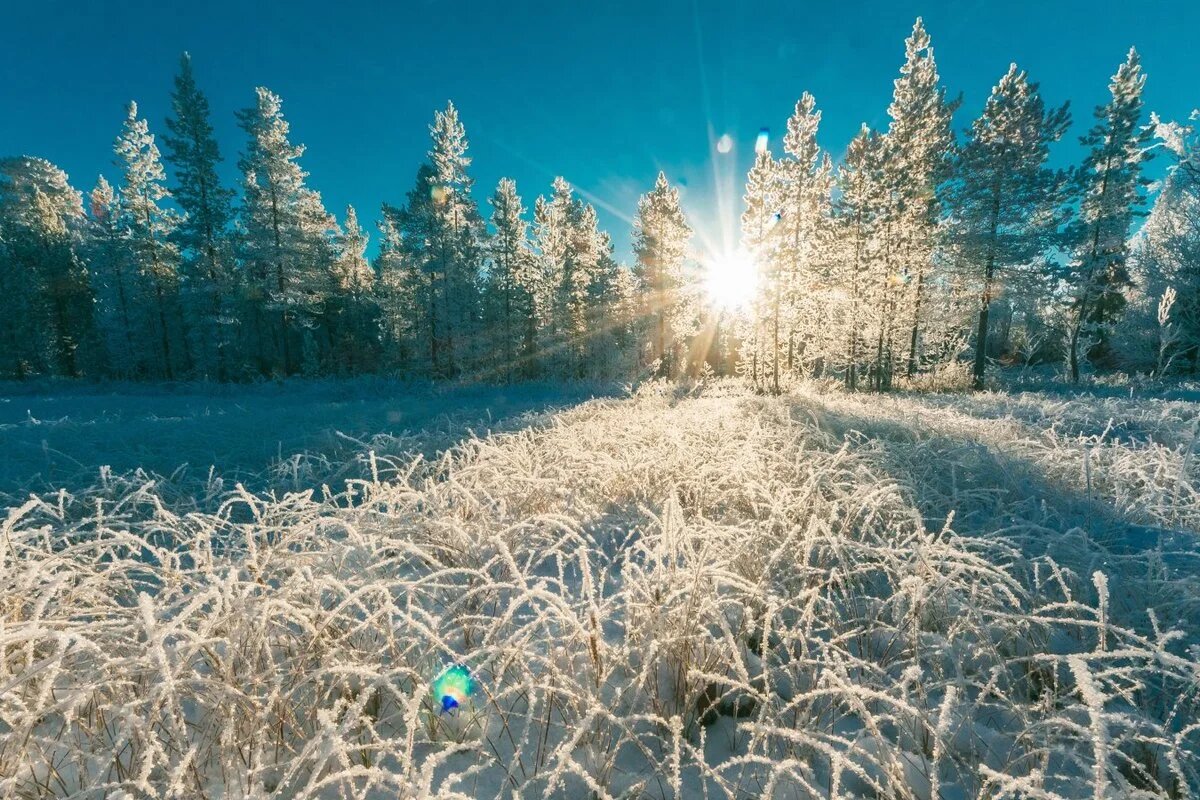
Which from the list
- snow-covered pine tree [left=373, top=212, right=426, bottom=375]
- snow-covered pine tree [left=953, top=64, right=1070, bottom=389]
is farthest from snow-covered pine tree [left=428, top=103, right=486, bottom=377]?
snow-covered pine tree [left=953, top=64, right=1070, bottom=389]

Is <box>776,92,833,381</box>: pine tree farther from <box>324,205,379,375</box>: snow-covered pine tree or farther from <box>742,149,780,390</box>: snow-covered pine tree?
<box>324,205,379,375</box>: snow-covered pine tree

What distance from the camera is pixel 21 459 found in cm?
560

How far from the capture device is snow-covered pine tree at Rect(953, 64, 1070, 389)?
17484 mm

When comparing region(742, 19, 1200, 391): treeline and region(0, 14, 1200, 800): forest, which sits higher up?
region(742, 19, 1200, 391): treeline

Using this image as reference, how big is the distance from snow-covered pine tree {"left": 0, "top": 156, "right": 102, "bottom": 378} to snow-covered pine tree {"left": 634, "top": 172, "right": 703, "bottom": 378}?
33.6 m

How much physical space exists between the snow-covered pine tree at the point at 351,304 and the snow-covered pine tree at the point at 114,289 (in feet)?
34.8

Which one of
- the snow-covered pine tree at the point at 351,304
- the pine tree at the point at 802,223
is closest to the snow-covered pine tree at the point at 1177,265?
the pine tree at the point at 802,223

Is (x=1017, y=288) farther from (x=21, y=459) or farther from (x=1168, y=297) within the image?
(x=21, y=459)

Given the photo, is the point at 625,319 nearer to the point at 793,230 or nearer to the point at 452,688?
the point at 793,230

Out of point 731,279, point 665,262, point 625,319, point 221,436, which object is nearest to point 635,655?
point 221,436

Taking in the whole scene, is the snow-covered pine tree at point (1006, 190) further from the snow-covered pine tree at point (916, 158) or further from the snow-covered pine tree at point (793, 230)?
the snow-covered pine tree at point (793, 230)

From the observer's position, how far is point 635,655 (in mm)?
2016

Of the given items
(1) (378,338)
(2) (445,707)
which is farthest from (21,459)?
(1) (378,338)

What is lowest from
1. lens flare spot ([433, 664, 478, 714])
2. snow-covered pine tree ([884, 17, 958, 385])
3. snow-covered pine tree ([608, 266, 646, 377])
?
lens flare spot ([433, 664, 478, 714])
